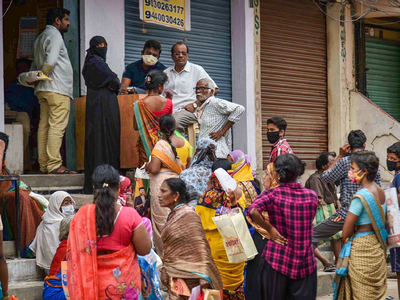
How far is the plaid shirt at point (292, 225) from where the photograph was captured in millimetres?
4672

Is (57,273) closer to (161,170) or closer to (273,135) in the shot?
(161,170)

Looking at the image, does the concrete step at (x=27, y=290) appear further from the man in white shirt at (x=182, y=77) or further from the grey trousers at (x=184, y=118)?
the man in white shirt at (x=182, y=77)

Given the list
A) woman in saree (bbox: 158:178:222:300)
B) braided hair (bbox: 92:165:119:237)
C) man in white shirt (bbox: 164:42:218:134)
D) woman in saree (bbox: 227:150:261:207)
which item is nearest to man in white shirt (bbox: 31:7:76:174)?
man in white shirt (bbox: 164:42:218:134)

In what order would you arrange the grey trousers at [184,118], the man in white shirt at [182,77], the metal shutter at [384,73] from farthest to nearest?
the metal shutter at [384,73] < the man in white shirt at [182,77] < the grey trousers at [184,118]

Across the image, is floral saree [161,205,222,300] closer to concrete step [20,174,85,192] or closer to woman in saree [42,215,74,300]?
woman in saree [42,215,74,300]

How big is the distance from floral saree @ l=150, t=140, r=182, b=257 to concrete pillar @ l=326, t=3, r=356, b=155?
20.2ft

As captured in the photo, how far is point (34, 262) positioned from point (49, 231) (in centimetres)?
33

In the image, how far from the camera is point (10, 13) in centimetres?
966

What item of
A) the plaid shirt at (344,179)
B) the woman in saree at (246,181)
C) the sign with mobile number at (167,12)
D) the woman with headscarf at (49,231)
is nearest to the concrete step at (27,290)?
the woman with headscarf at (49,231)

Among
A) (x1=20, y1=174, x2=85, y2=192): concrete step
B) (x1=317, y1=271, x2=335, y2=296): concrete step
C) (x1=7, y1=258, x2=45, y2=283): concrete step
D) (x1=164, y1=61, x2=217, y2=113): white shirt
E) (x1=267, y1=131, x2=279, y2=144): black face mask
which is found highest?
(x1=164, y1=61, x2=217, y2=113): white shirt

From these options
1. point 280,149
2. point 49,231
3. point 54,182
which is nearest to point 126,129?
point 54,182

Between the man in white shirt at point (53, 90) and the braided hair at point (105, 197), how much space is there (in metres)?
3.71

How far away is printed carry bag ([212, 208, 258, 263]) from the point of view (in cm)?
532

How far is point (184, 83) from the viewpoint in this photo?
28.2ft
